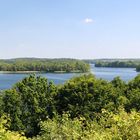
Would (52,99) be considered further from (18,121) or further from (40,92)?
(18,121)

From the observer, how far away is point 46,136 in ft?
76.5

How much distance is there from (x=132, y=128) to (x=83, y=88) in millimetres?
29095

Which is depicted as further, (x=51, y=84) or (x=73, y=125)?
(x=51, y=84)

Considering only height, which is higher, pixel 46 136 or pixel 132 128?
pixel 132 128

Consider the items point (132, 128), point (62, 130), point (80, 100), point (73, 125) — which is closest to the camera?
point (132, 128)

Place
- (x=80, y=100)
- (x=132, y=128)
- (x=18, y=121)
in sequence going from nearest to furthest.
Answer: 1. (x=132, y=128)
2. (x=18, y=121)
3. (x=80, y=100)

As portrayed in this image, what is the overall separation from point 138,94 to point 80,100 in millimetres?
6747

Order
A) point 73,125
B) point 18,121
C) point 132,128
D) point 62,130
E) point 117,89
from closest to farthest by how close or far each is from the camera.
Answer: point 132,128, point 62,130, point 73,125, point 18,121, point 117,89

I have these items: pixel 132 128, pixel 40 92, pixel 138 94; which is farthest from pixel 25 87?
pixel 132 128

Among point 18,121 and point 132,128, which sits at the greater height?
point 132,128

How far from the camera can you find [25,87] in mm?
43562

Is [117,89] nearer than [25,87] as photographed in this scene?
No

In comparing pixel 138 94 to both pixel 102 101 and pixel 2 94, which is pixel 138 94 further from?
pixel 2 94

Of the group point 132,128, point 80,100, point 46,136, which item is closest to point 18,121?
point 80,100
